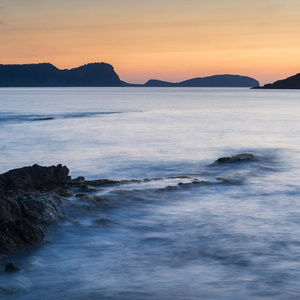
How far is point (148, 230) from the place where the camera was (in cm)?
765

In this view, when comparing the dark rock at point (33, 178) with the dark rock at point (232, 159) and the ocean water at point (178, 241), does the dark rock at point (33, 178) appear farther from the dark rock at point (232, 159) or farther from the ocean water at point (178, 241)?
the dark rock at point (232, 159)

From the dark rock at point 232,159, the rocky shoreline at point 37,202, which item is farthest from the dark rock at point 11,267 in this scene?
the dark rock at point 232,159

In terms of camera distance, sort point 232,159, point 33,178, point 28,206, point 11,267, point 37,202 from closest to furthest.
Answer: point 11,267, point 28,206, point 37,202, point 33,178, point 232,159

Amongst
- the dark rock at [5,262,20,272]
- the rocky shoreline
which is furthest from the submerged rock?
the dark rock at [5,262,20,272]

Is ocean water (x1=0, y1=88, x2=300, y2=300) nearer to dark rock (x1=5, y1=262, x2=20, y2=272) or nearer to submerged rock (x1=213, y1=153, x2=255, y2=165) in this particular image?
dark rock (x1=5, y1=262, x2=20, y2=272)

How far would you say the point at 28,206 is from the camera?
23.7 feet

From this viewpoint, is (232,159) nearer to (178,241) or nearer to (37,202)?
(178,241)

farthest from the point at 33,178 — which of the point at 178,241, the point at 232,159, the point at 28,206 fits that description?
the point at 232,159

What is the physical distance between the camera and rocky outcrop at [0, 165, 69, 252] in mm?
6172

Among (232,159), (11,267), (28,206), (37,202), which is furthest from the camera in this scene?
(232,159)

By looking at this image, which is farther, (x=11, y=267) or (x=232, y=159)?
(x=232, y=159)

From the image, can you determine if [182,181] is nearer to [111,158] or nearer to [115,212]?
[115,212]

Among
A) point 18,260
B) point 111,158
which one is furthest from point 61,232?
point 111,158

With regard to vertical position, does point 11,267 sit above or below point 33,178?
below
